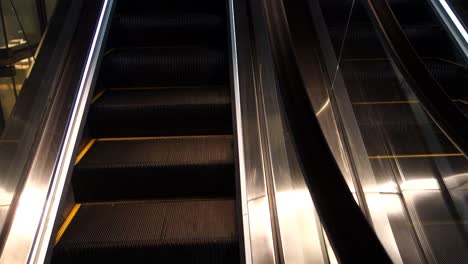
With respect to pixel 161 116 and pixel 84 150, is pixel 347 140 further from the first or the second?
pixel 84 150

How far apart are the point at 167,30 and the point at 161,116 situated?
1.09m

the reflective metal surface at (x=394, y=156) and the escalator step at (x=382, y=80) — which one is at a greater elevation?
the escalator step at (x=382, y=80)

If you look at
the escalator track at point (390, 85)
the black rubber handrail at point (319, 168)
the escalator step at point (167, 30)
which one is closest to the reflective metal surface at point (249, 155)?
the escalator step at point (167, 30)

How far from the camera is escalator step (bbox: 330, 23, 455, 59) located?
8.95 ft

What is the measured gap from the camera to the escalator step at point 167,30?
12.3 feet

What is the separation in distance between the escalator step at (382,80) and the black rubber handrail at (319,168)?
2.78 ft

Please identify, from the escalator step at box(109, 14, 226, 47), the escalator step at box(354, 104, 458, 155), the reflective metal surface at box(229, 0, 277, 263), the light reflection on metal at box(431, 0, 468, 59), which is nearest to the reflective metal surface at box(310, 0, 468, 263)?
the escalator step at box(354, 104, 458, 155)

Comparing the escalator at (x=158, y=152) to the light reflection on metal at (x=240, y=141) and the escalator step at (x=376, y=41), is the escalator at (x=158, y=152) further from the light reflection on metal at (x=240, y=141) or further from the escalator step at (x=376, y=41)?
the escalator step at (x=376, y=41)

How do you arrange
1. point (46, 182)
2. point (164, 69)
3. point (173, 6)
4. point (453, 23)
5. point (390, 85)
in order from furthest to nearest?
point (173, 6) → point (164, 69) → point (453, 23) → point (390, 85) → point (46, 182)

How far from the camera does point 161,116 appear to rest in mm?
3012

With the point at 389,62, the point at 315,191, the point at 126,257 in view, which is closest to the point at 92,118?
the point at 126,257

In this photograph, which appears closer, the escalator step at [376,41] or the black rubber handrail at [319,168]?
the black rubber handrail at [319,168]

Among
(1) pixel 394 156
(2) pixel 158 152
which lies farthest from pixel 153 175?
(1) pixel 394 156

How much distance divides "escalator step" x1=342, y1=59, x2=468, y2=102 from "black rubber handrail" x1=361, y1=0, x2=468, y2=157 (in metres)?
0.13
